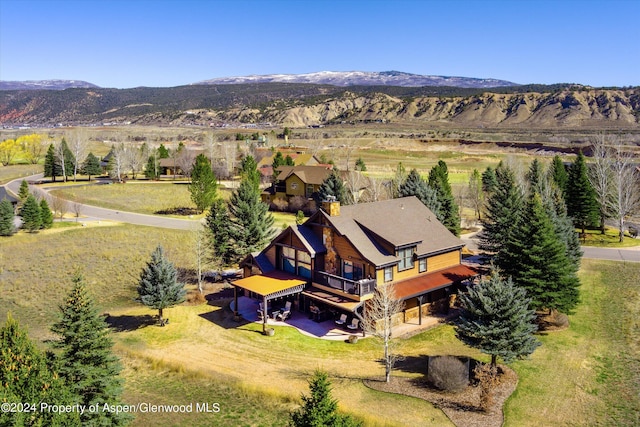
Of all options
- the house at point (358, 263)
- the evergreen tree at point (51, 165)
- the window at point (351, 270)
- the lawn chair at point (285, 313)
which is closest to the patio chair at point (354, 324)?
the house at point (358, 263)

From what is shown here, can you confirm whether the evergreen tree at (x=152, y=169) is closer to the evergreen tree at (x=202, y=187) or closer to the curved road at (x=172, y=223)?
the curved road at (x=172, y=223)

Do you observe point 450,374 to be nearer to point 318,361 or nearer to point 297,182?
point 318,361

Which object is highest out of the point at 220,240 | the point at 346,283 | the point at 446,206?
the point at 446,206

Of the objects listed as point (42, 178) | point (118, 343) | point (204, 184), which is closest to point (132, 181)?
point (42, 178)

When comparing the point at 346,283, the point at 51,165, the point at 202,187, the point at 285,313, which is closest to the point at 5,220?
the point at 202,187

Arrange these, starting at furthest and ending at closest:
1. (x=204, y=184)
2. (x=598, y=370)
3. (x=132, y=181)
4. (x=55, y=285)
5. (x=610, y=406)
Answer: (x=132, y=181), (x=204, y=184), (x=55, y=285), (x=598, y=370), (x=610, y=406)

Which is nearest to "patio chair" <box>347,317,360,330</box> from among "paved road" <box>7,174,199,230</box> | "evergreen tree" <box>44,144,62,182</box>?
"paved road" <box>7,174,199,230</box>

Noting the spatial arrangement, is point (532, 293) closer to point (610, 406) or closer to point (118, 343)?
point (610, 406)
